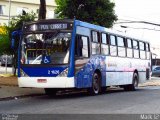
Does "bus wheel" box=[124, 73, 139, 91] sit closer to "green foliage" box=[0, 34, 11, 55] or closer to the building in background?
"green foliage" box=[0, 34, 11, 55]

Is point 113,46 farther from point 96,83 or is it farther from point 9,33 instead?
point 9,33

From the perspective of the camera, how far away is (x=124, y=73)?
25.5 metres

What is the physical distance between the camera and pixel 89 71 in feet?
66.9

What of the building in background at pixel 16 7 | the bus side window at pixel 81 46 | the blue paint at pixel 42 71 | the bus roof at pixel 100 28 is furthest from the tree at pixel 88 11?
the building in background at pixel 16 7

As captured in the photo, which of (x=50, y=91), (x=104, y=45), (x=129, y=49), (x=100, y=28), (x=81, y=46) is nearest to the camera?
(x=81, y=46)

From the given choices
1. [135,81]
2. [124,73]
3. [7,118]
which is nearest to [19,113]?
[7,118]

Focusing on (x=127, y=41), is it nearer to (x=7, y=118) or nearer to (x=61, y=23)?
A: (x=61, y=23)

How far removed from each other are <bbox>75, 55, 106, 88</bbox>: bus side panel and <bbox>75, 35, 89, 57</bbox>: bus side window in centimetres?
50

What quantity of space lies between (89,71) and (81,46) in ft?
4.39

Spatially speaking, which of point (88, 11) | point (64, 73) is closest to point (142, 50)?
point (88, 11)

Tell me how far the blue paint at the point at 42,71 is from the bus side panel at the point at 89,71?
0.83m

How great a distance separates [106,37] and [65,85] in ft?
15.7

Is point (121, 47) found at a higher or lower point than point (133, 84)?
higher

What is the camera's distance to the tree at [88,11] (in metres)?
35.2
